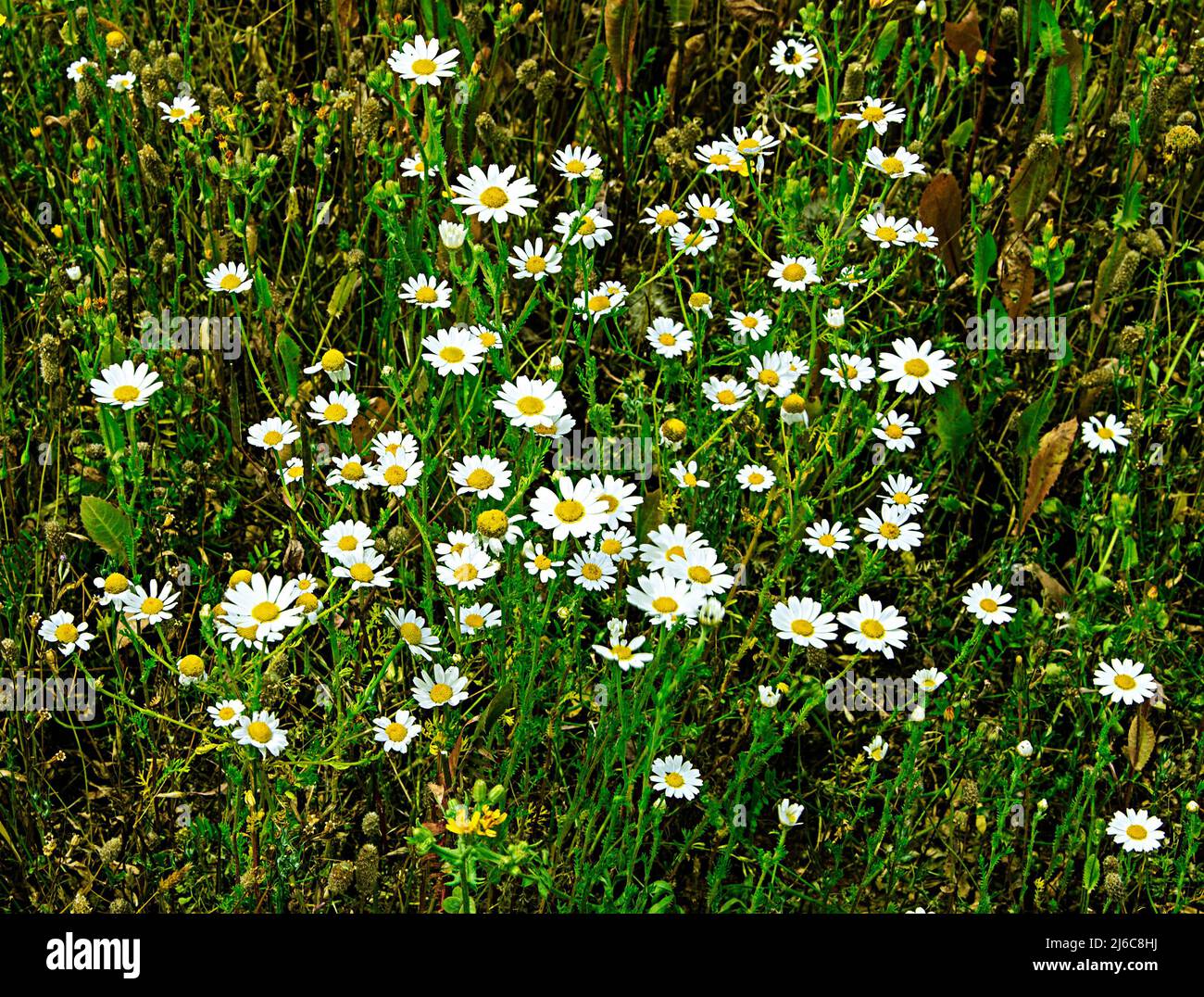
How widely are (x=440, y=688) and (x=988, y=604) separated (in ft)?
3.10

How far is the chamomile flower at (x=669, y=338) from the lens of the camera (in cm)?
218

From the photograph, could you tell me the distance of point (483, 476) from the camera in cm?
184

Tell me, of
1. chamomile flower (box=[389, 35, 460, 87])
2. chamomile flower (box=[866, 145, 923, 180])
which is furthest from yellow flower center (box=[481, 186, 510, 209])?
chamomile flower (box=[866, 145, 923, 180])

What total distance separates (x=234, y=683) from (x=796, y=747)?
3.21 feet

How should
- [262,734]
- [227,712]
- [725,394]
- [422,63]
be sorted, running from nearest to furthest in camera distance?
[262,734], [227,712], [725,394], [422,63]

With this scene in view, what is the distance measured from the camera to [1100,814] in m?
1.99

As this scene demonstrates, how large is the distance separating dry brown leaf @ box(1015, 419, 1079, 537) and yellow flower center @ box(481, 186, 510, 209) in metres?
1.13

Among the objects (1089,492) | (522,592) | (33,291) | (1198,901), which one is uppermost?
(33,291)

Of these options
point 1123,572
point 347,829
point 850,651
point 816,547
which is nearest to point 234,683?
point 347,829

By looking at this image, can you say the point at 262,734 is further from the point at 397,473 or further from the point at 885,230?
the point at 885,230

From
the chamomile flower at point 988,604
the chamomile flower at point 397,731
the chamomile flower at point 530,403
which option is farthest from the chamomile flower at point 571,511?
the chamomile flower at point 988,604

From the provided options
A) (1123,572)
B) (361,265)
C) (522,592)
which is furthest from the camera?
(361,265)

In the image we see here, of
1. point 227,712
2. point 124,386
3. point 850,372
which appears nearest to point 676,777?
point 227,712
